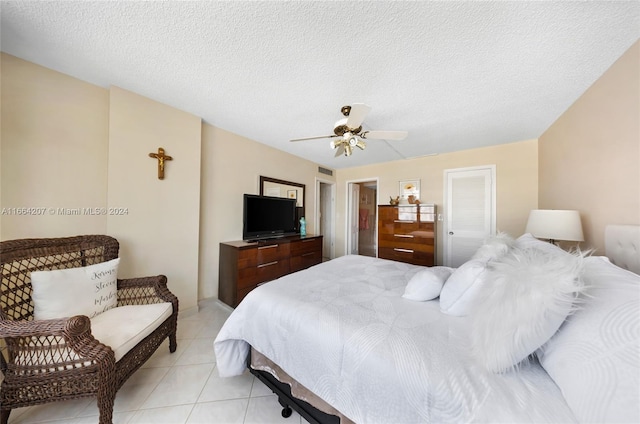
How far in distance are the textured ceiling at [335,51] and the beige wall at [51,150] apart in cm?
16

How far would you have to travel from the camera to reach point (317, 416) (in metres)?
1.07

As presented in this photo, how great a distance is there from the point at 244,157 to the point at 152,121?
3.74ft

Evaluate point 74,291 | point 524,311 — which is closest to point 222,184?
point 74,291

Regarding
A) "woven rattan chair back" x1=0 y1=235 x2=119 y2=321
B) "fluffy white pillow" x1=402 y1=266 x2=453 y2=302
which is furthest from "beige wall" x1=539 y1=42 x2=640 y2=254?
"woven rattan chair back" x1=0 y1=235 x2=119 y2=321

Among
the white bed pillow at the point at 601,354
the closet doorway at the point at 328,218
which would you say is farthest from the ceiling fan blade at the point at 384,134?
the closet doorway at the point at 328,218

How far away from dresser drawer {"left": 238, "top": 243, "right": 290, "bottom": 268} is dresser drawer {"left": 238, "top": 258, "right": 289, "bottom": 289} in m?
0.05

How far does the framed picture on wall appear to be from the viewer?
3.84 metres

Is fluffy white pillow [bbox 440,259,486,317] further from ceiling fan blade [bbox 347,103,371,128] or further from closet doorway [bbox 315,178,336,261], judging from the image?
closet doorway [bbox 315,178,336,261]

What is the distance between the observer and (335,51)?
1.39 metres

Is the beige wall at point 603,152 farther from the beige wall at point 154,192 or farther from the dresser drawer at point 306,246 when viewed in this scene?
the beige wall at point 154,192

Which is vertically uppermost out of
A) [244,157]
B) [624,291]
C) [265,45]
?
[265,45]

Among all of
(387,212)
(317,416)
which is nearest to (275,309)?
(317,416)

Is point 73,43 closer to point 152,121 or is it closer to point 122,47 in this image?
point 122,47

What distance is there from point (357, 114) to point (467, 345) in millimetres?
1698
